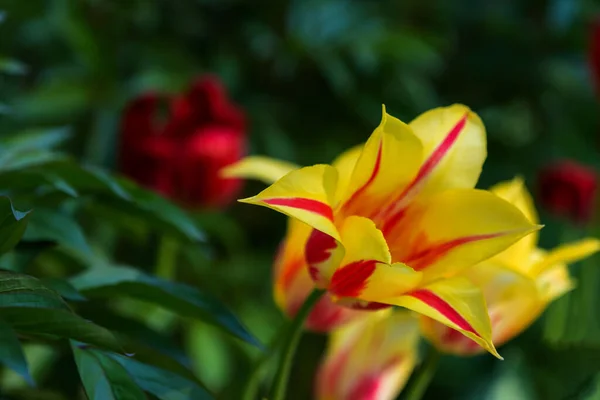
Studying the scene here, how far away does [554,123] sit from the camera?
40.3 inches

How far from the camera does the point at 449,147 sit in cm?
28

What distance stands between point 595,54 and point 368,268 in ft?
2.29

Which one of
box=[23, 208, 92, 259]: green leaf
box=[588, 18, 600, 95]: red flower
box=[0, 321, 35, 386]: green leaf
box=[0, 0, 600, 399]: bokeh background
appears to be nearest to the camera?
box=[0, 321, 35, 386]: green leaf

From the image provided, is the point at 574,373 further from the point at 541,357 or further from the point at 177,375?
the point at 177,375

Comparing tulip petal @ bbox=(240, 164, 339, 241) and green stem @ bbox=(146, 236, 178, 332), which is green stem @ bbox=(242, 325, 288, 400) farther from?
green stem @ bbox=(146, 236, 178, 332)

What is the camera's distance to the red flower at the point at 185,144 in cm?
62

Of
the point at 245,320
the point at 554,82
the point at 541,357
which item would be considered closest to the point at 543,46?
the point at 554,82

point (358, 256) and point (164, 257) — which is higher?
point (358, 256)

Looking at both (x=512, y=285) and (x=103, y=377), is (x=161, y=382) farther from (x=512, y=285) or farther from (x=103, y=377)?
(x=512, y=285)

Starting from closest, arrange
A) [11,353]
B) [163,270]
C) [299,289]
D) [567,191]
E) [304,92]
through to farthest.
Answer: [11,353] < [299,289] < [163,270] < [567,191] < [304,92]

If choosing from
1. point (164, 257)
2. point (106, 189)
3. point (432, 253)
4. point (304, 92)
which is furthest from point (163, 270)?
point (304, 92)

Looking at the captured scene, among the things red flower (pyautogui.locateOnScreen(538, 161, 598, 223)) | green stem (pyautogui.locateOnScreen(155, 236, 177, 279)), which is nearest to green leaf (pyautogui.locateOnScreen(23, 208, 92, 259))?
green stem (pyautogui.locateOnScreen(155, 236, 177, 279))

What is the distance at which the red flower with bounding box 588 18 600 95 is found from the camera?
0.86 meters

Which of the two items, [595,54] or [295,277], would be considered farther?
[595,54]
